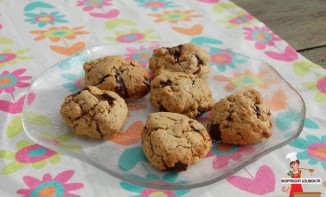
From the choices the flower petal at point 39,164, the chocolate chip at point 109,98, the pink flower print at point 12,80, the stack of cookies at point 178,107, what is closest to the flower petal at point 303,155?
the stack of cookies at point 178,107

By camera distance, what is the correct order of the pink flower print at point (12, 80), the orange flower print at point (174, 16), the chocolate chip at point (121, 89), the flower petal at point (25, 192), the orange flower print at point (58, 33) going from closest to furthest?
the flower petal at point (25, 192) < the chocolate chip at point (121, 89) < the pink flower print at point (12, 80) < the orange flower print at point (58, 33) < the orange flower print at point (174, 16)

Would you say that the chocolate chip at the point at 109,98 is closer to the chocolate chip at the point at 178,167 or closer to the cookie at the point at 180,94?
the cookie at the point at 180,94

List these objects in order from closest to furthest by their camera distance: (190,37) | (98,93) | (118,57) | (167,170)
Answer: (167,170) → (98,93) → (118,57) → (190,37)

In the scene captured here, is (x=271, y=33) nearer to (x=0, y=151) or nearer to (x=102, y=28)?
(x=102, y=28)

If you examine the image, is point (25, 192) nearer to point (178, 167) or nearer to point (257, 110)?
point (178, 167)

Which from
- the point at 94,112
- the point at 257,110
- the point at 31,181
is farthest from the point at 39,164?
the point at 257,110

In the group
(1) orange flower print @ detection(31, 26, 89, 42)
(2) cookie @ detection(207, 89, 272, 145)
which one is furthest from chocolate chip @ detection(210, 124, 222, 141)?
(1) orange flower print @ detection(31, 26, 89, 42)

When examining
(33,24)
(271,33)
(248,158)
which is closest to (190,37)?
(271,33)
